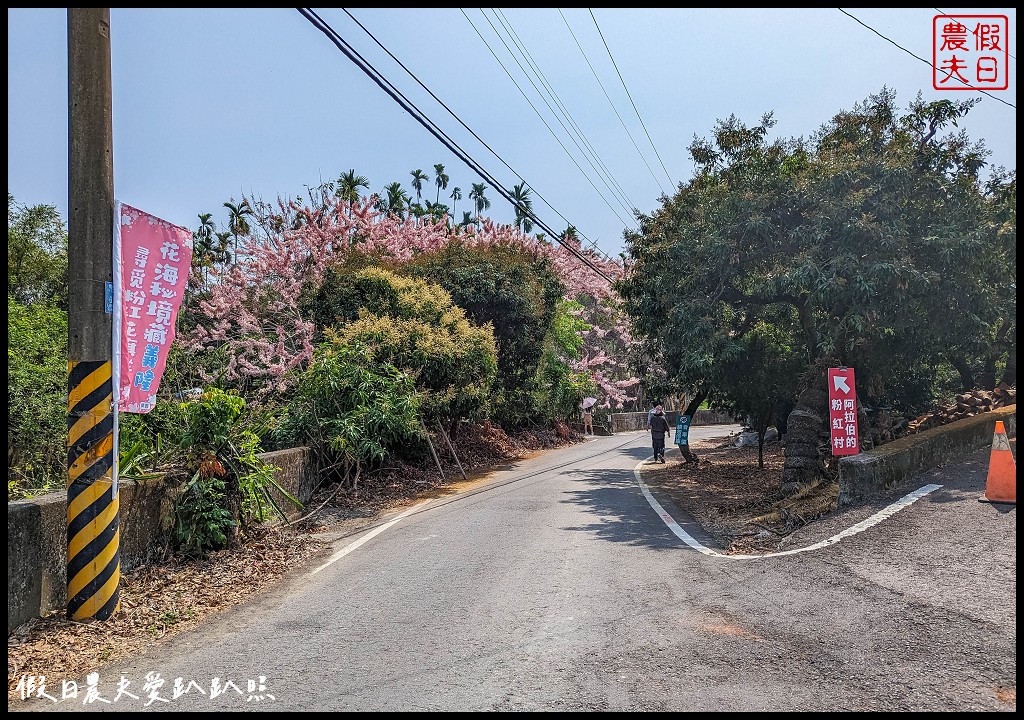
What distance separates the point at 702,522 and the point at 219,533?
699cm

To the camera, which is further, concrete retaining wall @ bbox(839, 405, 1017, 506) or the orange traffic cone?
concrete retaining wall @ bbox(839, 405, 1017, 506)

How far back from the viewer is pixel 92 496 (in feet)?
20.1

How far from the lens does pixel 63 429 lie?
11.1 m

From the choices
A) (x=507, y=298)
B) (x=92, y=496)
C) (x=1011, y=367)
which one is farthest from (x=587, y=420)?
(x=92, y=496)

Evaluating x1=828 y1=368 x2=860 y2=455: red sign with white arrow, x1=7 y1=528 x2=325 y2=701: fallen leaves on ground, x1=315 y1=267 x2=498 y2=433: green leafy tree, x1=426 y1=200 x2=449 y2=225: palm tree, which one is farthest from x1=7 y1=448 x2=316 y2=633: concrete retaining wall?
x1=426 y1=200 x2=449 y2=225: palm tree

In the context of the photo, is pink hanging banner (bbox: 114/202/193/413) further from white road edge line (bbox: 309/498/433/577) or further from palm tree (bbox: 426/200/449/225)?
palm tree (bbox: 426/200/449/225)

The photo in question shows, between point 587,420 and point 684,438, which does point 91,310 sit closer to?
point 684,438

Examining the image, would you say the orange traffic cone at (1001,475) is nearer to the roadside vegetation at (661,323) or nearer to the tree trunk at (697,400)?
the roadside vegetation at (661,323)

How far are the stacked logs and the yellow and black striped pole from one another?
15440 millimetres

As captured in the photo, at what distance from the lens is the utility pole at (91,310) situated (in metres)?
6.12

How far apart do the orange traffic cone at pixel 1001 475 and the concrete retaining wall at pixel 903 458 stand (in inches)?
52.3

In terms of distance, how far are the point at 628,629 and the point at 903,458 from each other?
255 inches

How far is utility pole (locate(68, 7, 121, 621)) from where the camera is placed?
20.1 ft

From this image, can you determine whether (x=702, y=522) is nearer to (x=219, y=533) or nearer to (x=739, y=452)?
(x=219, y=533)
